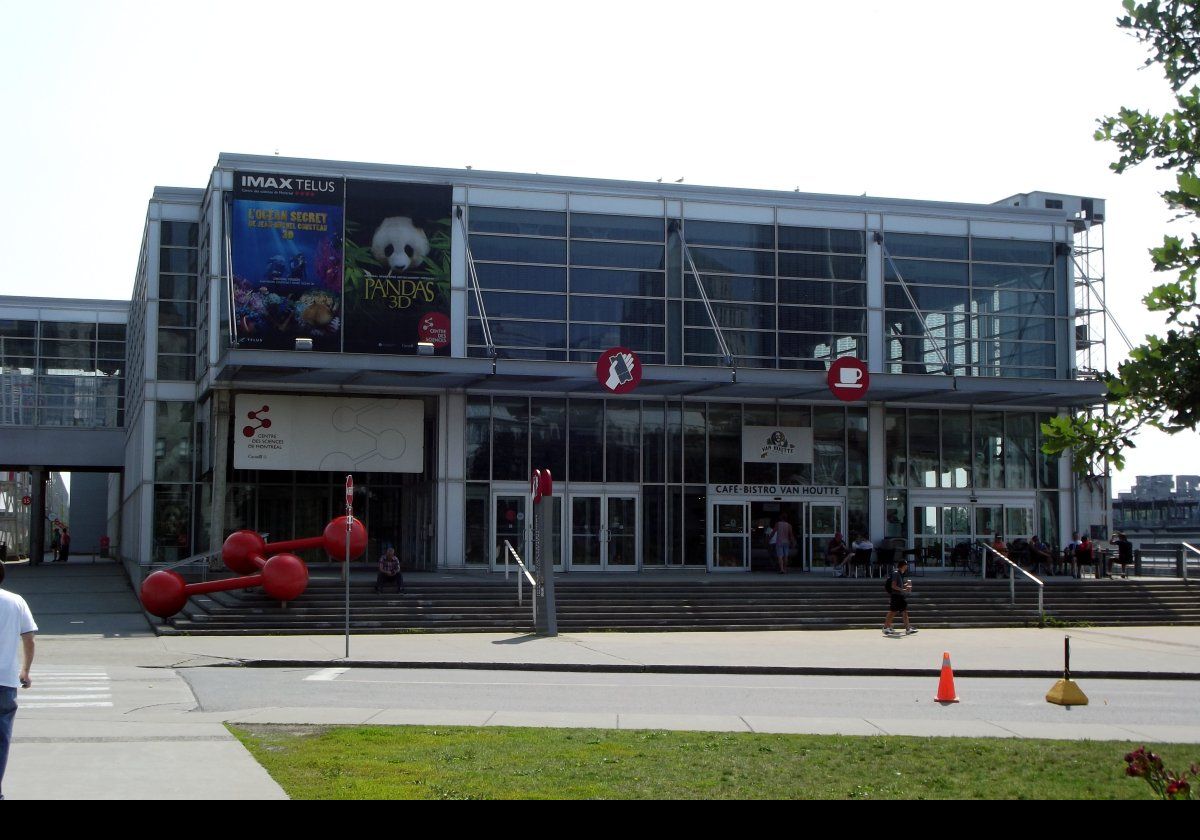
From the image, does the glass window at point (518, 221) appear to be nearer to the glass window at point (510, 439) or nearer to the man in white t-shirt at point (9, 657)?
the glass window at point (510, 439)

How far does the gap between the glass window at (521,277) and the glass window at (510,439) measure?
Answer: 9.92 ft

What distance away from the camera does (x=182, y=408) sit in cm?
3394

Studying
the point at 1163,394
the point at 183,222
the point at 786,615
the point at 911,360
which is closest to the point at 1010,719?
the point at 1163,394

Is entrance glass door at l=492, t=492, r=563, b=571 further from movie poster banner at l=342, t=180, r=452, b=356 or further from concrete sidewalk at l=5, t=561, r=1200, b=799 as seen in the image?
concrete sidewalk at l=5, t=561, r=1200, b=799

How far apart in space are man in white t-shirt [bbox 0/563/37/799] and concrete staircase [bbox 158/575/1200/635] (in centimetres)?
1654

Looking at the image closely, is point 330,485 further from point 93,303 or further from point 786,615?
point 93,303

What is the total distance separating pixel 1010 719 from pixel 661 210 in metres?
23.2

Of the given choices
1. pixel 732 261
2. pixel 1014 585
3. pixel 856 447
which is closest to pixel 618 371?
pixel 732 261

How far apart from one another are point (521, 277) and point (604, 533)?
7.24 metres

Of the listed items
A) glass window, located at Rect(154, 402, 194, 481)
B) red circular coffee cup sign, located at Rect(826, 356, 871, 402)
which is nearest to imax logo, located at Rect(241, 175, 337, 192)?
glass window, located at Rect(154, 402, 194, 481)

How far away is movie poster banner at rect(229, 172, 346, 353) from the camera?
1244 inches

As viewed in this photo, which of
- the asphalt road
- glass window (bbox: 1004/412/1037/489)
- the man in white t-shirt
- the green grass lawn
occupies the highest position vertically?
glass window (bbox: 1004/412/1037/489)

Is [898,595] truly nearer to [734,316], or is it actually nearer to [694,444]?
[694,444]

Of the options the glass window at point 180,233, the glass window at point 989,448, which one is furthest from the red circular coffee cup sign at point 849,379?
the glass window at point 180,233
